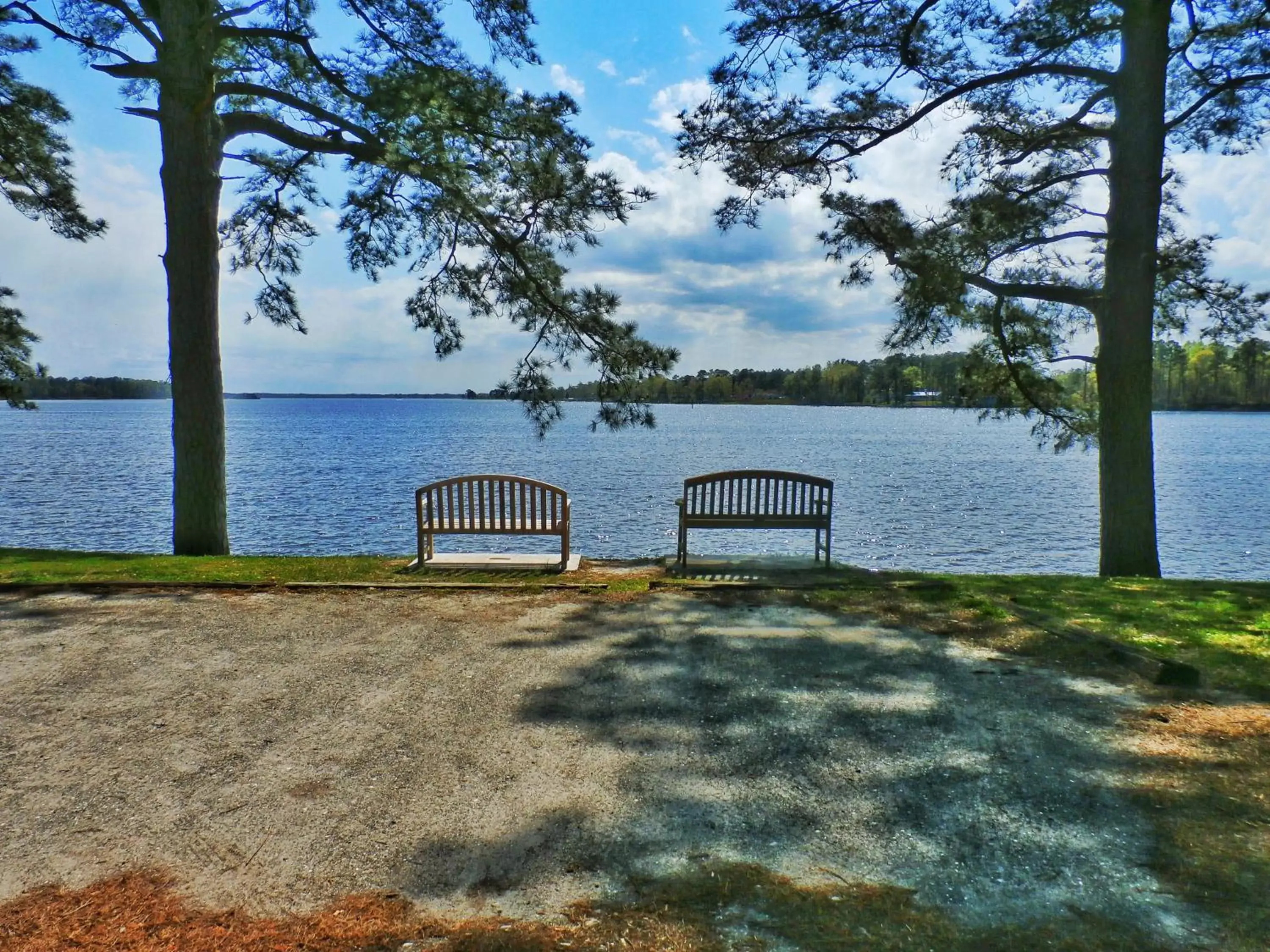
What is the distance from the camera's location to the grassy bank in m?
5.60

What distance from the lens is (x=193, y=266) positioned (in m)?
9.95

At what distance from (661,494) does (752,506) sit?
18.9 meters

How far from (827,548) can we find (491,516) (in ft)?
12.8

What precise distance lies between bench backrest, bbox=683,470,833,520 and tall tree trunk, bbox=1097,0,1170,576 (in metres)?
3.76

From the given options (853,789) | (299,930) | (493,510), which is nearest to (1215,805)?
(853,789)

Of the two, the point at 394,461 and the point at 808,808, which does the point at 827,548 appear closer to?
the point at 808,808

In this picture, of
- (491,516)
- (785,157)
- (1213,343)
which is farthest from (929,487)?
(491,516)

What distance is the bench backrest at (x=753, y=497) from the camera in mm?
8883

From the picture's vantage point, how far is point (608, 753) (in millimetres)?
3807

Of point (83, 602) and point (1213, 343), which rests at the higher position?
point (1213, 343)

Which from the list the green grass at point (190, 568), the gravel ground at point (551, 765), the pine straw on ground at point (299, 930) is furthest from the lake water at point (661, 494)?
the pine straw on ground at point (299, 930)

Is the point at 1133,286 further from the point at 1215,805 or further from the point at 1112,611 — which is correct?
the point at 1215,805

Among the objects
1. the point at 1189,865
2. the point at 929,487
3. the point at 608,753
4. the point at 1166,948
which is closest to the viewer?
the point at 1166,948

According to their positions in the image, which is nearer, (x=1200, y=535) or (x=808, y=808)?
(x=808, y=808)
